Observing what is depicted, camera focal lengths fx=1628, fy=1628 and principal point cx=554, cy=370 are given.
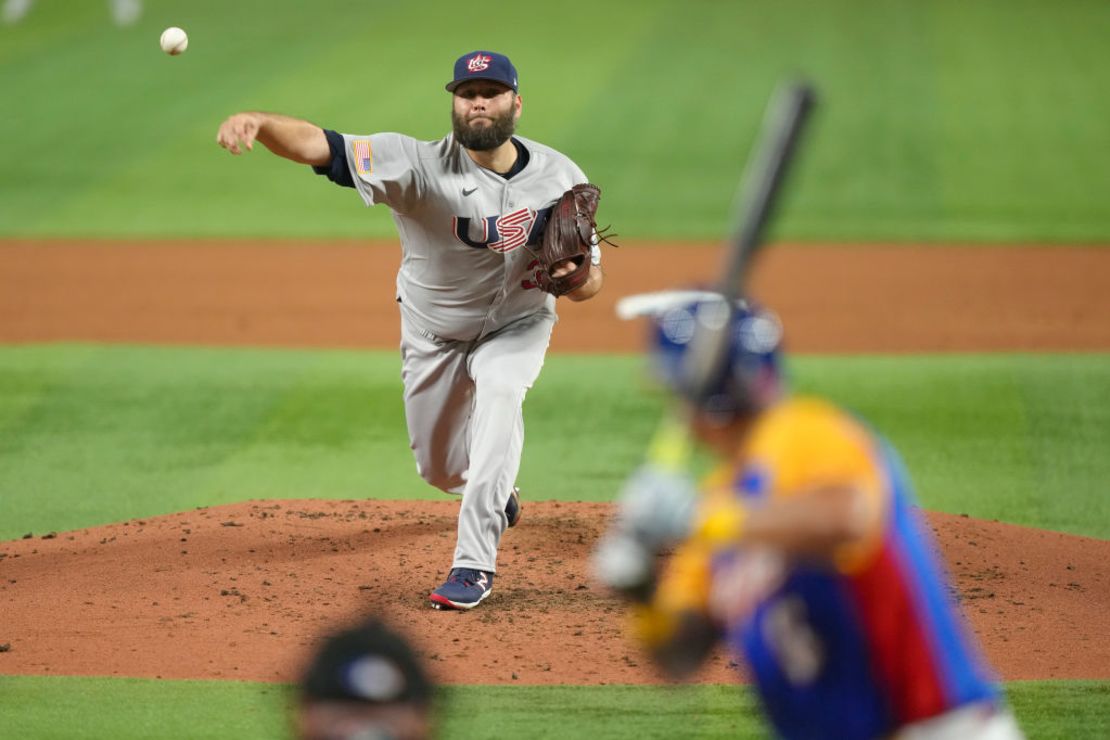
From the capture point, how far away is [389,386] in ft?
38.2

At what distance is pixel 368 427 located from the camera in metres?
10.7

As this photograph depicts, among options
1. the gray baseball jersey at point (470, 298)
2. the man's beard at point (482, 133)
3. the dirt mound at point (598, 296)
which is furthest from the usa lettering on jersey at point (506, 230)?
the dirt mound at point (598, 296)

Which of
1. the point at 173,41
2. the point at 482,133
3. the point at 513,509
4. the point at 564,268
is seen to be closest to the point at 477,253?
the point at 564,268

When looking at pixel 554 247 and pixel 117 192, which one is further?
pixel 117 192

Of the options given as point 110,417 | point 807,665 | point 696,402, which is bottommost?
point 110,417

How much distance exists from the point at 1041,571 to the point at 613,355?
517cm

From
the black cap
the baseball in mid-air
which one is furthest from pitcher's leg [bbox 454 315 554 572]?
the black cap

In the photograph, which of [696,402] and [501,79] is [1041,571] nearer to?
[501,79]

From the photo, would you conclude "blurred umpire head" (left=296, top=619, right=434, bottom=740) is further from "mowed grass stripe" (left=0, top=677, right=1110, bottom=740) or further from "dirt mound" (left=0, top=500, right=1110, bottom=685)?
"dirt mound" (left=0, top=500, right=1110, bottom=685)

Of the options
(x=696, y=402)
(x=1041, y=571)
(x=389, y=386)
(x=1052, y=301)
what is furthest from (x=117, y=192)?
(x=696, y=402)

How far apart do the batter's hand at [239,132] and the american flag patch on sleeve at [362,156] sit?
0.48 meters

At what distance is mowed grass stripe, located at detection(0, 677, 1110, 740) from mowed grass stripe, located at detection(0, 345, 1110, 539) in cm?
260

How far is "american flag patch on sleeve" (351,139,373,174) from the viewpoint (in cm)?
718

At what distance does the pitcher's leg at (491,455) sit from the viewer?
7.29 meters
